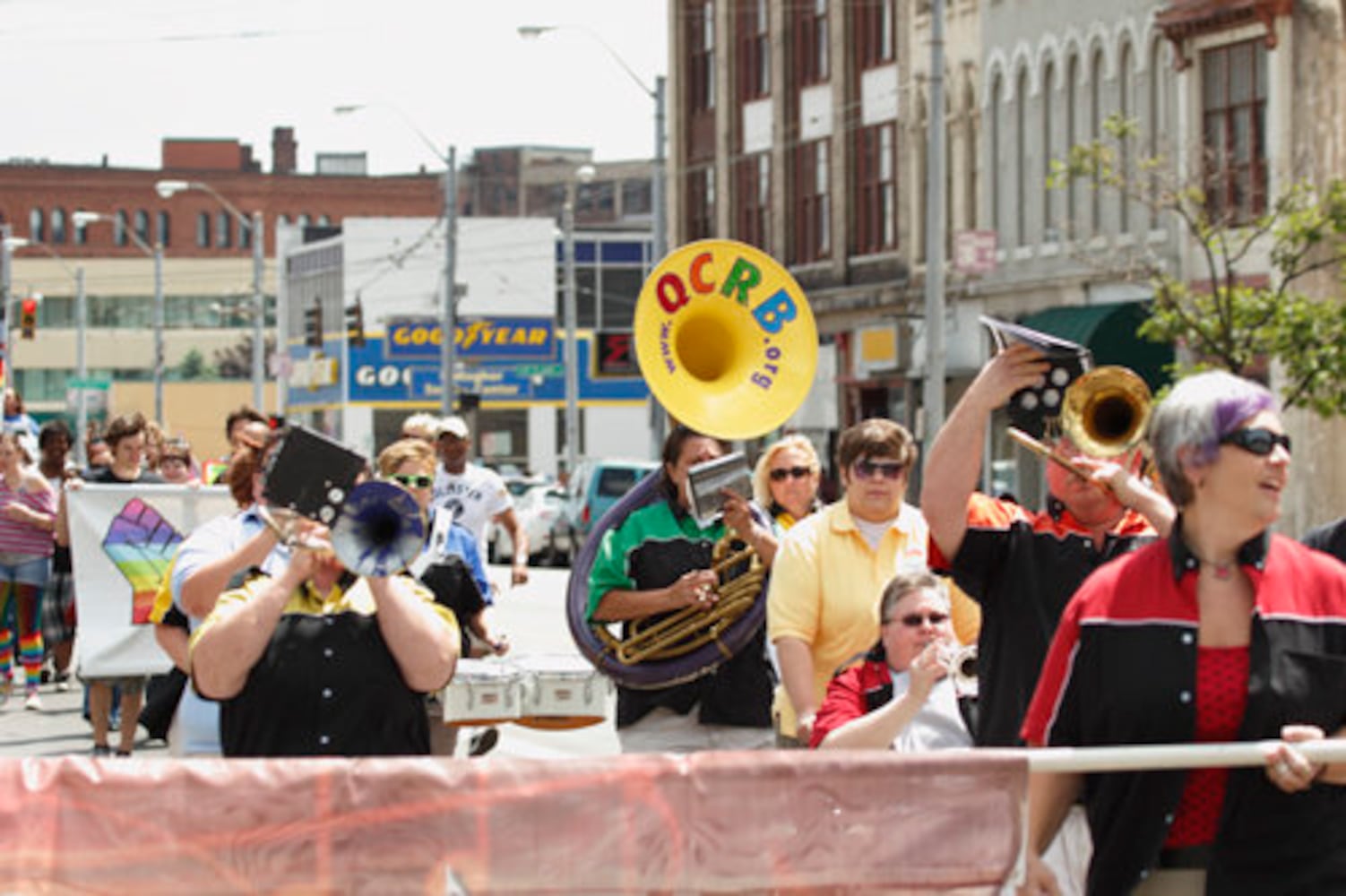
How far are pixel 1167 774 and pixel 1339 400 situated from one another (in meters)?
21.7

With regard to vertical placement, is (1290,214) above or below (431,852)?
above

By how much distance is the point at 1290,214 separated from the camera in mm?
27156

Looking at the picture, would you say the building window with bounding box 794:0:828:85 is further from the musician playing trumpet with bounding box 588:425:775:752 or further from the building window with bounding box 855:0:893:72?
the musician playing trumpet with bounding box 588:425:775:752

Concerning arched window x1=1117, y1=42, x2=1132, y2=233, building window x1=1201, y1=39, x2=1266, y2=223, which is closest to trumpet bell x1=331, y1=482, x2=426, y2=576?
building window x1=1201, y1=39, x2=1266, y2=223

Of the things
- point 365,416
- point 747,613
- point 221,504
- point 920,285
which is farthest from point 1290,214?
point 365,416

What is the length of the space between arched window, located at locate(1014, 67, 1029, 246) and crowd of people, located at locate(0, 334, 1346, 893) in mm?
27566

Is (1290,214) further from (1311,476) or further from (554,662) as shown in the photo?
(554,662)

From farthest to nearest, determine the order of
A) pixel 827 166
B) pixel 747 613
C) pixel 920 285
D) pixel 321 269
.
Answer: pixel 321 269
pixel 827 166
pixel 920 285
pixel 747 613

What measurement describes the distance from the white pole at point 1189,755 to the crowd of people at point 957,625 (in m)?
0.04

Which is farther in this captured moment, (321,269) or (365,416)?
(321,269)

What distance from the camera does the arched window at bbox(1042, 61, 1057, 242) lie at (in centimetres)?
3606

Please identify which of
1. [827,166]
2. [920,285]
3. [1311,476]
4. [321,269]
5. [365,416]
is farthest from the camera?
[321,269]

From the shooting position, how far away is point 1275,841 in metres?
4.86

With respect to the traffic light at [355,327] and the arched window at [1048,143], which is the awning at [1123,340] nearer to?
the arched window at [1048,143]
